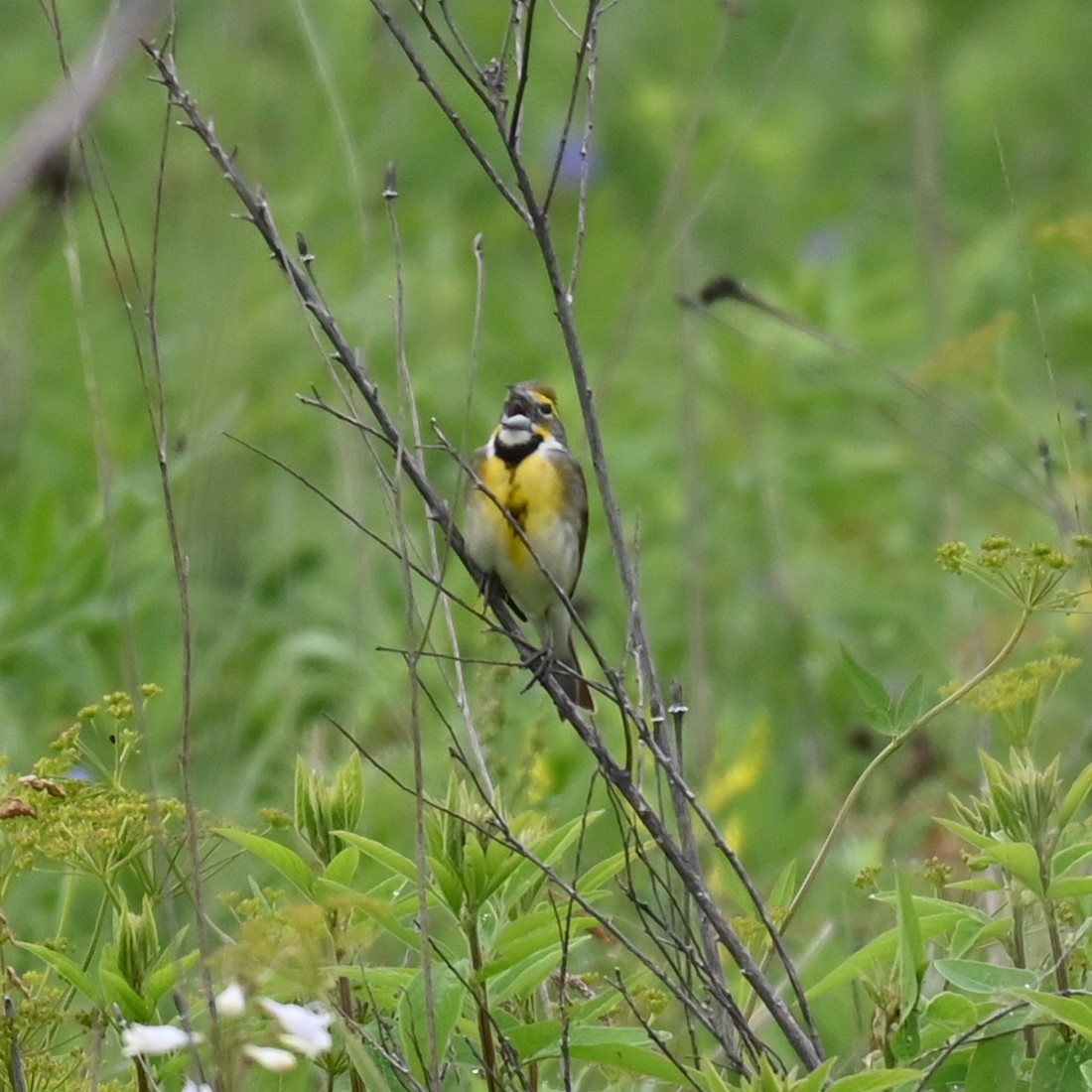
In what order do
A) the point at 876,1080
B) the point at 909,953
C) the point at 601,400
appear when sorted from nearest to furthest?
1. the point at 876,1080
2. the point at 909,953
3. the point at 601,400

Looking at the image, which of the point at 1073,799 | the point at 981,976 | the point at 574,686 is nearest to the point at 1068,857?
the point at 1073,799

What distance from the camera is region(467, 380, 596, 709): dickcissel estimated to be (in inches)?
167

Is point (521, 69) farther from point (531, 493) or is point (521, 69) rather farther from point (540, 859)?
point (531, 493)

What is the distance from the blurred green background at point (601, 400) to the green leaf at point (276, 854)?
312mm

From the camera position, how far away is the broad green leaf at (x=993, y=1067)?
A: 2207 mm

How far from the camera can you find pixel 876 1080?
2.07 metres

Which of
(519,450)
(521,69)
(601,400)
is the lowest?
(519,450)

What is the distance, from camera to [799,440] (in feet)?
22.5

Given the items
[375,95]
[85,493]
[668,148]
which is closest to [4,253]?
[85,493]

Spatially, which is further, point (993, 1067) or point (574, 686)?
point (574, 686)

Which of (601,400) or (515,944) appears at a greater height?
(601,400)

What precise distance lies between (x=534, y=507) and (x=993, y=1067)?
2.31 metres

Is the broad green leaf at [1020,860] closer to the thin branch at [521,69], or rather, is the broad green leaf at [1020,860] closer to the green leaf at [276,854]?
the green leaf at [276,854]

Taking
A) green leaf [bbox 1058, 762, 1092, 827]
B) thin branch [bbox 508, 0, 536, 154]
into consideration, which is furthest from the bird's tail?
green leaf [bbox 1058, 762, 1092, 827]
